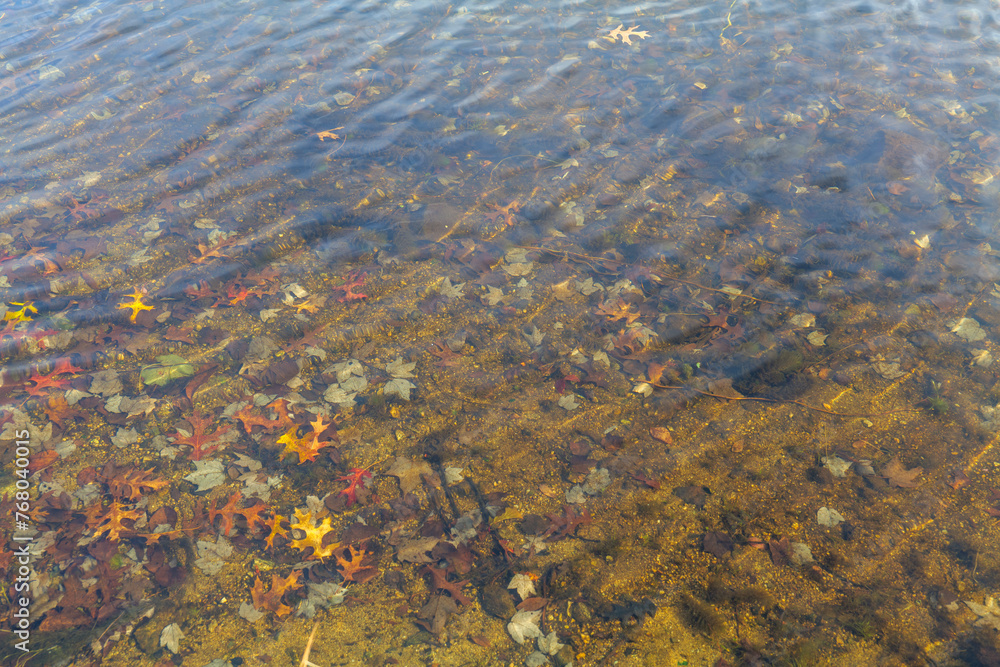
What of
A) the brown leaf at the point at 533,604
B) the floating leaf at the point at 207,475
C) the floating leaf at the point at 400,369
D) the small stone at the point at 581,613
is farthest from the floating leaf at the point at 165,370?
the small stone at the point at 581,613

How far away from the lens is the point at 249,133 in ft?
23.4

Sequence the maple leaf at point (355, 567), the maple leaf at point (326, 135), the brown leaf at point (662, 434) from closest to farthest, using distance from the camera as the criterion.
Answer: the maple leaf at point (355, 567), the brown leaf at point (662, 434), the maple leaf at point (326, 135)

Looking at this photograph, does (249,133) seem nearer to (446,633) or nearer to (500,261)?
(500,261)

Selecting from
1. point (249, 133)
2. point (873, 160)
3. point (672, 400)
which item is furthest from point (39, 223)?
point (873, 160)

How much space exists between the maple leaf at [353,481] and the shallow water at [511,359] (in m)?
0.02

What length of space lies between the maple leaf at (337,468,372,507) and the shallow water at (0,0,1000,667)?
0.02 meters

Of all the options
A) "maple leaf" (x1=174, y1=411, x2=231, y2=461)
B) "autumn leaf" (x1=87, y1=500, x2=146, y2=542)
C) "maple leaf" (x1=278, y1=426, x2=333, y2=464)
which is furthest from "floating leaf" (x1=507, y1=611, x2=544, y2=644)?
"autumn leaf" (x1=87, y1=500, x2=146, y2=542)

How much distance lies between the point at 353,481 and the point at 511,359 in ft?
5.24

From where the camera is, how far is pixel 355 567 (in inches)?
134

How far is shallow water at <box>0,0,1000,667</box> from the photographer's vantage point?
10.5 feet

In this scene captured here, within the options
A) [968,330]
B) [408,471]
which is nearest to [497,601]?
[408,471]

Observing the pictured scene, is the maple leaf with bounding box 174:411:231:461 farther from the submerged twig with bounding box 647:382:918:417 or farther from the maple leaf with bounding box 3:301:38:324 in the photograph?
the submerged twig with bounding box 647:382:918:417

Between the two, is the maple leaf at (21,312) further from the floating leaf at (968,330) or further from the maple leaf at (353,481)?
the floating leaf at (968,330)

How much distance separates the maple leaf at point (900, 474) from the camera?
365 cm
